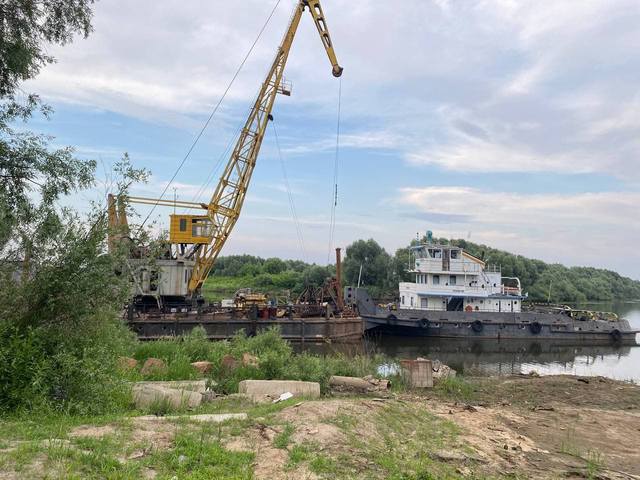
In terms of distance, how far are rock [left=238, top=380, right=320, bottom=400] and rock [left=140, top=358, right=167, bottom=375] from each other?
1.53 meters

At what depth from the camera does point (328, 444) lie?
4.89 meters

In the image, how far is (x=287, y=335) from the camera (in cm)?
2145

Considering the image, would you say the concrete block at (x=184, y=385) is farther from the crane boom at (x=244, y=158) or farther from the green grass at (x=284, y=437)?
the crane boom at (x=244, y=158)

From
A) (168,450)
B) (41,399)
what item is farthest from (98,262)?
(168,450)

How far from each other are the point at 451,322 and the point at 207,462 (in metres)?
23.7

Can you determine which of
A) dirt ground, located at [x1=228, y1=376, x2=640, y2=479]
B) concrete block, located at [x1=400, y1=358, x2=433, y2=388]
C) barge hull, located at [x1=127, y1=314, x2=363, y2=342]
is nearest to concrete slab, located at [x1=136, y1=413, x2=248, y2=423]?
dirt ground, located at [x1=228, y1=376, x2=640, y2=479]

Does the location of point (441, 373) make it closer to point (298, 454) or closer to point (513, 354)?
point (298, 454)

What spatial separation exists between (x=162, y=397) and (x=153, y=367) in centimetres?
208

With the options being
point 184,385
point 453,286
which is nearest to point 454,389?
point 184,385

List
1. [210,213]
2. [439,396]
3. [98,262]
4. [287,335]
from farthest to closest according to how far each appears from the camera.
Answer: [210,213] → [287,335] → [439,396] → [98,262]

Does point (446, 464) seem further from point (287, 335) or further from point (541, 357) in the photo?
point (541, 357)

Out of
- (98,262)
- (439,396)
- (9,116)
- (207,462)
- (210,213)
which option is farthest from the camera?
(210,213)

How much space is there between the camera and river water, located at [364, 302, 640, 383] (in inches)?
770

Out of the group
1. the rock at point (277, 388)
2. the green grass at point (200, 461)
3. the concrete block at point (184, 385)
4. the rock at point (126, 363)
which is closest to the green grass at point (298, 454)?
the green grass at point (200, 461)
